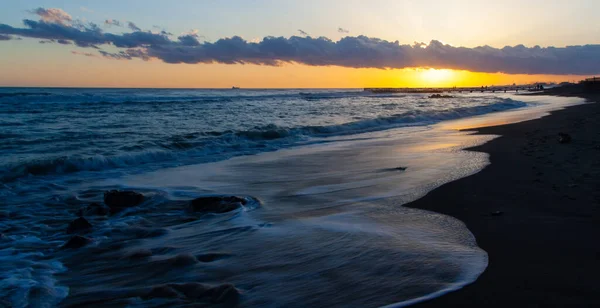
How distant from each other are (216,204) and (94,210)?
170cm

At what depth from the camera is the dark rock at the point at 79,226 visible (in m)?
5.46

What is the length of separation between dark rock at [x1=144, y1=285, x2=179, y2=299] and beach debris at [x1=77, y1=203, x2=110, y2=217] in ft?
10.1

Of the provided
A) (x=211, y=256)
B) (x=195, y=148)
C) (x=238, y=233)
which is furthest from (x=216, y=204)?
(x=195, y=148)

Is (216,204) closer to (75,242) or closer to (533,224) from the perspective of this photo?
(75,242)

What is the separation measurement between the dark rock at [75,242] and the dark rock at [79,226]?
56 centimetres

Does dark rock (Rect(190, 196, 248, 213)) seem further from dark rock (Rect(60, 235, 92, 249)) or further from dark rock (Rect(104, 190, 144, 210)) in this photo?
dark rock (Rect(60, 235, 92, 249))

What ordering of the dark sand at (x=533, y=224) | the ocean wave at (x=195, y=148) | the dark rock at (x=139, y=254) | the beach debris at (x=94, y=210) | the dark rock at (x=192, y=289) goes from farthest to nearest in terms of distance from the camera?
the ocean wave at (x=195, y=148)
the beach debris at (x=94, y=210)
the dark rock at (x=139, y=254)
the dark rock at (x=192, y=289)
the dark sand at (x=533, y=224)

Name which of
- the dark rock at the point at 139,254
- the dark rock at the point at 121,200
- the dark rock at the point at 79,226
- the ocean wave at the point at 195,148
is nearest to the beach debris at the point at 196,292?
the dark rock at the point at 139,254

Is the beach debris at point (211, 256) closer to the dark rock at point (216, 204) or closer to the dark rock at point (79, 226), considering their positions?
the dark rock at point (216, 204)

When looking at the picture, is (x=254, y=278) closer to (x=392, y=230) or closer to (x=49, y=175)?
(x=392, y=230)

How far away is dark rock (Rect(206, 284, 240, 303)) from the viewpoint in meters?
3.38

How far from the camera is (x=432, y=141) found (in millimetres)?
14023

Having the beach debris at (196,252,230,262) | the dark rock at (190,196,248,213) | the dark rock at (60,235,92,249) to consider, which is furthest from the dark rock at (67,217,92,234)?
the beach debris at (196,252,230,262)

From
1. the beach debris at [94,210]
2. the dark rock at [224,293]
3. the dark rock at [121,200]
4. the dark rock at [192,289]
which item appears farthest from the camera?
the dark rock at [121,200]
